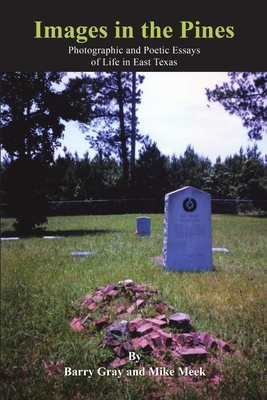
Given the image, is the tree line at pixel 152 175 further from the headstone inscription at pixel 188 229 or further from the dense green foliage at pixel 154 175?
the headstone inscription at pixel 188 229

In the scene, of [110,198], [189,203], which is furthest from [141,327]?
[189,203]

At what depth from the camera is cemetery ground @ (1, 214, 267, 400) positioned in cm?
176

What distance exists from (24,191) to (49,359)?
1.11m

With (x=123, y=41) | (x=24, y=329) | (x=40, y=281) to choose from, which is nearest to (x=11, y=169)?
(x=40, y=281)

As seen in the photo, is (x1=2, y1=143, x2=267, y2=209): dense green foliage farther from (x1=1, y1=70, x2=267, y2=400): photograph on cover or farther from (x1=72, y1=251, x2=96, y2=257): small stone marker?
(x1=72, y1=251, x2=96, y2=257): small stone marker

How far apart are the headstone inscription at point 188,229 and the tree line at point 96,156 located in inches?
34.9

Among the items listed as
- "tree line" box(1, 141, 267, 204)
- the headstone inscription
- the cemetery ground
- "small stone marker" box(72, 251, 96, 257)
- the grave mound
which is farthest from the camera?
the headstone inscription

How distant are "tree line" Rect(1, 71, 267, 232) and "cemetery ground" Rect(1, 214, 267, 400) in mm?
316

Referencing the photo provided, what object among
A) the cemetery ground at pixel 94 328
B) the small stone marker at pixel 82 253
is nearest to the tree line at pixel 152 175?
the cemetery ground at pixel 94 328

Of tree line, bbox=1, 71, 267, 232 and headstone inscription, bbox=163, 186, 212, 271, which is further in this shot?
headstone inscription, bbox=163, 186, 212, 271

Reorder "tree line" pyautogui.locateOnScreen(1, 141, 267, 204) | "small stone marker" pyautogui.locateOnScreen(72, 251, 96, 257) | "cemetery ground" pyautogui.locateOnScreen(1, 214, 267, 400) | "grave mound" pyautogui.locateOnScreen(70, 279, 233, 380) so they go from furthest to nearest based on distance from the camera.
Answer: "small stone marker" pyautogui.locateOnScreen(72, 251, 96, 257) → "tree line" pyautogui.locateOnScreen(1, 141, 267, 204) → "grave mound" pyautogui.locateOnScreen(70, 279, 233, 380) → "cemetery ground" pyautogui.locateOnScreen(1, 214, 267, 400)

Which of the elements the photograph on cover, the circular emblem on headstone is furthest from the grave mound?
the circular emblem on headstone

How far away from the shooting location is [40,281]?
2.18 metres

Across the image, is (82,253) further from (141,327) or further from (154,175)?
(141,327)
